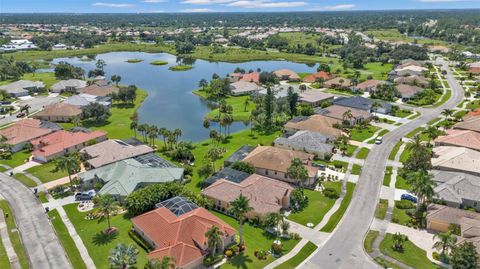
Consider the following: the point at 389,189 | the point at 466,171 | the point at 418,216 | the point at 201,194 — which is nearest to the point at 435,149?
the point at 466,171

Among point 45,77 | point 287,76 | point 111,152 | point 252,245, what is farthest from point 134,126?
point 45,77

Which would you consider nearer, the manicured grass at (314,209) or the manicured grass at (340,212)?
the manicured grass at (340,212)

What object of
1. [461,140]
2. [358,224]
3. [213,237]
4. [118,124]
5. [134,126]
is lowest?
[358,224]

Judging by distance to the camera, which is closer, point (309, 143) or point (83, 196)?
point (83, 196)

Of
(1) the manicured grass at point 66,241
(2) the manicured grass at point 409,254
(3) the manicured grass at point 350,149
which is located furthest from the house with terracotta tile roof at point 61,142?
(2) the manicured grass at point 409,254

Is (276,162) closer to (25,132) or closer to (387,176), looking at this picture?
(387,176)

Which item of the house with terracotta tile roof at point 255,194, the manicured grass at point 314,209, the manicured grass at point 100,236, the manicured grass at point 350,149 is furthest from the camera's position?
the manicured grass at point 350,149

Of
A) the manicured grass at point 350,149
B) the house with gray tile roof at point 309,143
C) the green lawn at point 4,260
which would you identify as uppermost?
the house with gray tile roof at point 309,143

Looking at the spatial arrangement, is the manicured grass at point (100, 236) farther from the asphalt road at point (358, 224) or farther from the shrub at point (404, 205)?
the shrub at point (404, 205)
